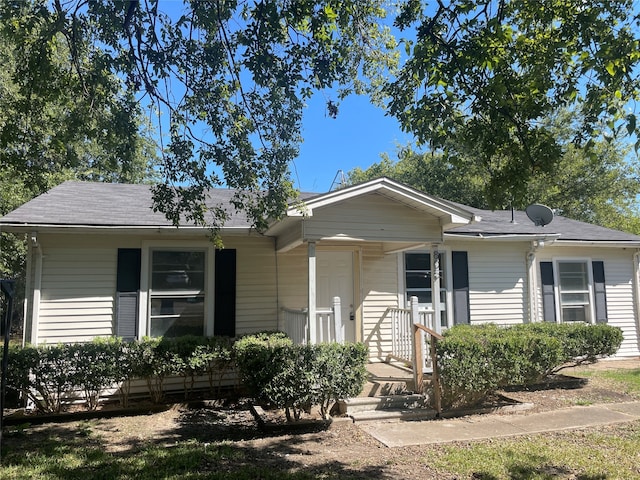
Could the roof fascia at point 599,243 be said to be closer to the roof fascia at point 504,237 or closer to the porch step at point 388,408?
the roof fascia at point 504,237

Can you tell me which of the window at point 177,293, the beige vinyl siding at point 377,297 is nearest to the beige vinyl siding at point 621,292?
the beige vinyl siding at point 377,297

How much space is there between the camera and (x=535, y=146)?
13.9 ft

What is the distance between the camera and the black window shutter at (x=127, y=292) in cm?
759

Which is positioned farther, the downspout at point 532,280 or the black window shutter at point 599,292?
A: the black window shutter at point 599,292

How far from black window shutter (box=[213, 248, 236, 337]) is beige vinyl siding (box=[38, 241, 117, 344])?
174cm

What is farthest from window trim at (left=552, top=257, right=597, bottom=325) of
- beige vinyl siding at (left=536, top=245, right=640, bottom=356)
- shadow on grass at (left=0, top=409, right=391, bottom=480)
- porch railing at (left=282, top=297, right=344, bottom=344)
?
shadow on grass at (left=0, top=409, right=391, bottom=480)

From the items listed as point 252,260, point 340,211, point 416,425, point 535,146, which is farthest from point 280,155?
point 416,425

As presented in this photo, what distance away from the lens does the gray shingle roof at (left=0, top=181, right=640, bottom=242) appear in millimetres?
7293

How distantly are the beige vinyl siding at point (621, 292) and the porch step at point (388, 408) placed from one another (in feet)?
23.2

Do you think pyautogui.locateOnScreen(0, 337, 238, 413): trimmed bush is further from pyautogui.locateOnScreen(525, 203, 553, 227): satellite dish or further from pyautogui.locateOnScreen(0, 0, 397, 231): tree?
pyautogui.locateOnScreen(525, 203, 553, 227): satellite dish

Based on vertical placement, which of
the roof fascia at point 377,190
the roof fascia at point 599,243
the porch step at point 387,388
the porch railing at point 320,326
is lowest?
the porch step at point 387,388

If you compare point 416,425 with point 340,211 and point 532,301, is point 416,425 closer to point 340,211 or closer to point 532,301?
point 340,211

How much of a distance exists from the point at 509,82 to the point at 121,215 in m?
6.49

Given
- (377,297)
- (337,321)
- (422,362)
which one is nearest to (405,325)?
(377,297)
